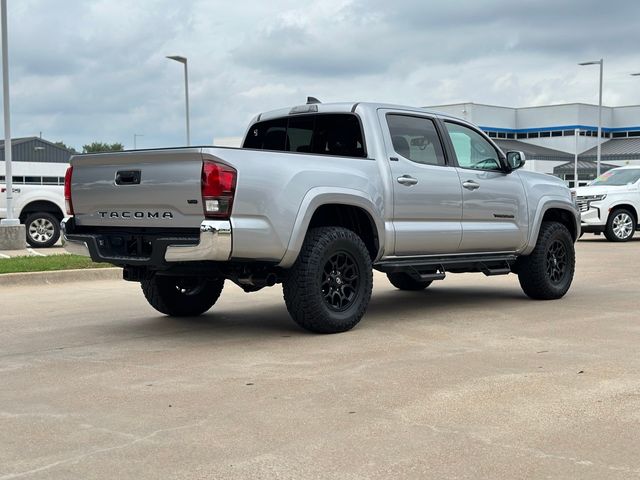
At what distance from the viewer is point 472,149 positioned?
350 inches

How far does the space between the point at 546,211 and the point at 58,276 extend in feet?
21.6

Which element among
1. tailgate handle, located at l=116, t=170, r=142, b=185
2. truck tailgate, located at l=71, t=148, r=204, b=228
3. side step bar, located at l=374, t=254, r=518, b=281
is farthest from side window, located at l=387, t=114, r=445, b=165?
tailgate handle, located at l=116, t=170, r=142, b=185

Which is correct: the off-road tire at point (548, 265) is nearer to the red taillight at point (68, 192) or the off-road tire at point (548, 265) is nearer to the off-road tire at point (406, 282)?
the off-road tire at point (406, 282)

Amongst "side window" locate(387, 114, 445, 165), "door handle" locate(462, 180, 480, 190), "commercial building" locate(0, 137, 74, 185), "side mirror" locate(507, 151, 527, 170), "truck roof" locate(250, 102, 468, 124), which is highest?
"commercial building" locate(0, 137, 74, 185)

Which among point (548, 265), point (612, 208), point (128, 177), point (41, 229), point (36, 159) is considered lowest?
point (548, 265)

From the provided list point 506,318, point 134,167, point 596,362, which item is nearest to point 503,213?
point 506,318

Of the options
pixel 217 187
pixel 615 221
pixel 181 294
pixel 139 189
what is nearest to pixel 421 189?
pixel 217 187

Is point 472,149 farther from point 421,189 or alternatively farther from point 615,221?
point 615,221

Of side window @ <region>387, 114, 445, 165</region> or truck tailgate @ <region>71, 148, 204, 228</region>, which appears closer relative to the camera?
truck tailgate @ <region>71, 148, 204, 228</region>

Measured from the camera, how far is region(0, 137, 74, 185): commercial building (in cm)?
5634

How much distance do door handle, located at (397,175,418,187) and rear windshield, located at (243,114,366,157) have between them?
0.41 m

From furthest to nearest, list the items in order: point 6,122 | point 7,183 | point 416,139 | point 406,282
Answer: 1. point 6,122
2. point 7,183
3. point 406,282
4. point 416,139

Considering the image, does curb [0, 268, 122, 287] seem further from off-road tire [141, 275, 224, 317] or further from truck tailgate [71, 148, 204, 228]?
truck tailgate [71, 148, 204, 228]

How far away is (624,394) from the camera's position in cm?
505
